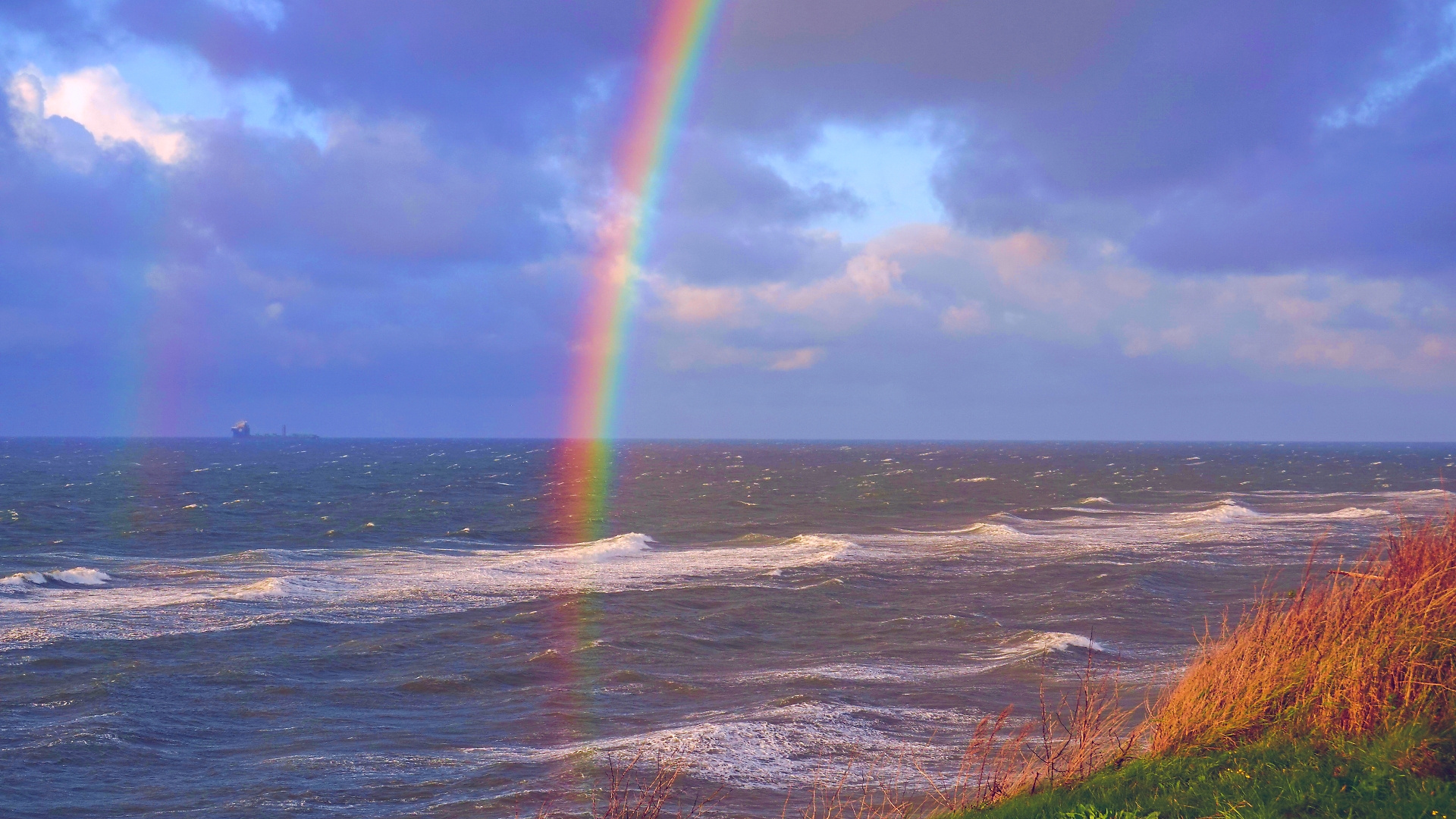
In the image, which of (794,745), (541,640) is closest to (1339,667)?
(794,745)

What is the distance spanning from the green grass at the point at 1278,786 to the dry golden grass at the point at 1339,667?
39 centimetres

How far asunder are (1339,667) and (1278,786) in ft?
6.55

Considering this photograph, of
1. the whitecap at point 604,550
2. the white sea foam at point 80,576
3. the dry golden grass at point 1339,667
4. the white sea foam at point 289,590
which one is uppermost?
the dry golden grass at point 1339,667

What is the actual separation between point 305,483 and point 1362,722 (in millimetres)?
103506

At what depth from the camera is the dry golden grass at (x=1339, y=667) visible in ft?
26.6

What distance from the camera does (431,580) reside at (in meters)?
37.9

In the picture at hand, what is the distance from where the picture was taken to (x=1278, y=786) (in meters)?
7.09

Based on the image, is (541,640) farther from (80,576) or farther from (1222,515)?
(1222,515)

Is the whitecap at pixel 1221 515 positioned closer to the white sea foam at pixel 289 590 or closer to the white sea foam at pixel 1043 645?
the white sea foam at pixel 1043 645

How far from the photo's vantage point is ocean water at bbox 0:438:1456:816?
16.5 m

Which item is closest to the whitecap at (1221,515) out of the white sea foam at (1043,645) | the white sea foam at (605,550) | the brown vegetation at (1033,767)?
the white sea foam at (605,550)

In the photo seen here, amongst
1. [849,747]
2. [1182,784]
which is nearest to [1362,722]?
[1182,784]

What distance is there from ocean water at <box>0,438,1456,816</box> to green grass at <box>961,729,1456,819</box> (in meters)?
4.62

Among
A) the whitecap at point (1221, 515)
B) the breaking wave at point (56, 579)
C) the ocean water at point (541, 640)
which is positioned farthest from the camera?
the whitecap at point (1221, 515)
